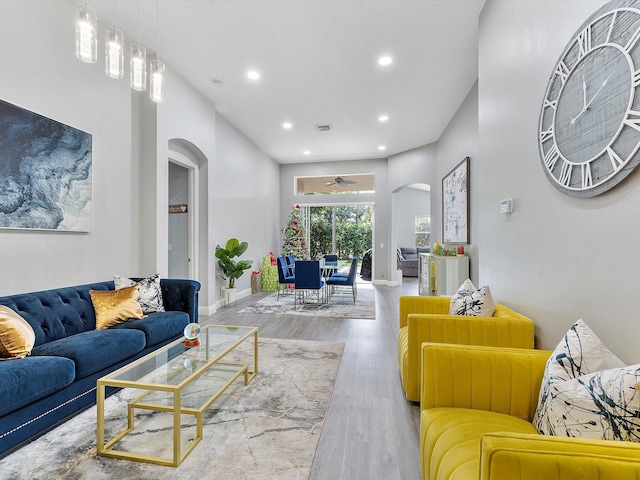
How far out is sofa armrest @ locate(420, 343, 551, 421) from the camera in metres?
1.45

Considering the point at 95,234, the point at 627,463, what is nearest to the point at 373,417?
the point at 627,463

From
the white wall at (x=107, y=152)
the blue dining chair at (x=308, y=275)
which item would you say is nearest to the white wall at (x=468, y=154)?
the blue dining chair at (x=308, y=275)

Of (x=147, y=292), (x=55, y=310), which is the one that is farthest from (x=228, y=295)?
(x=55, y=310)

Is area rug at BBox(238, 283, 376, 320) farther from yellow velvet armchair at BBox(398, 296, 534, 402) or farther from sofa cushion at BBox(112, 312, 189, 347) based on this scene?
yellow velvet armchair at BBox(398, 296, 534, 402)

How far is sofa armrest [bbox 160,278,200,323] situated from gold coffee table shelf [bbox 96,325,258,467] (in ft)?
3.06

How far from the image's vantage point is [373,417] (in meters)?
2.20

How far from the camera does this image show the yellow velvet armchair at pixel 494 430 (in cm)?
81

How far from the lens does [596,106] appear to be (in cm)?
148

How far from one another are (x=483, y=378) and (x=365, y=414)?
1.05 metres

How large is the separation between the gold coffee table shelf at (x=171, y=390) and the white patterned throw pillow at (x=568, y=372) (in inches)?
67.1

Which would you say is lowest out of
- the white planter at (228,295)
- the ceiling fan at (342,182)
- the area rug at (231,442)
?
the area rug at (231,442)

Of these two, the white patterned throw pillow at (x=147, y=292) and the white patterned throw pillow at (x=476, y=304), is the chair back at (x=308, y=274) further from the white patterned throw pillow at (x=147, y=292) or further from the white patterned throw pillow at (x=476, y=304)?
the white patterned throw pillow at (x=476, y=304)

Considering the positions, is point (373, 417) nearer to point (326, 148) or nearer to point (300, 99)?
point (300, 99)

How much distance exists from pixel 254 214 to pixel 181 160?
8.56 feet
